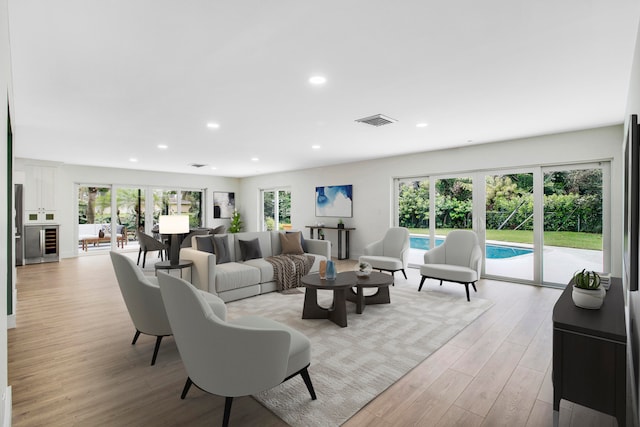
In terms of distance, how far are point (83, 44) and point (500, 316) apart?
4731 millimetres

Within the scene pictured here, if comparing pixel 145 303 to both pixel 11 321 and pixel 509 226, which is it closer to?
pixel 11 321

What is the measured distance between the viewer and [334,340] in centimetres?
310

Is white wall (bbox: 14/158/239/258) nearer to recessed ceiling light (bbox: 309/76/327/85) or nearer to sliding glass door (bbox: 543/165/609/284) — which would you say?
recessed ceiling light (bbox: 309/76/327/85)

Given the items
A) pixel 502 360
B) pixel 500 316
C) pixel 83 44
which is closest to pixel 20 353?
pixel 83 44

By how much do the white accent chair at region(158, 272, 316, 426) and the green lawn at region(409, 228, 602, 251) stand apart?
508cm

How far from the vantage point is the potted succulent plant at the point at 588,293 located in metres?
2.06

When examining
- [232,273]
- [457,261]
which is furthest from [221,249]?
[457,261]

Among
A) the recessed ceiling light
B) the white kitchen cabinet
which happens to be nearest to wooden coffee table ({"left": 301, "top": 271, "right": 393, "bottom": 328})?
the recessed ceiling light

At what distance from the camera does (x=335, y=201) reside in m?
8.52

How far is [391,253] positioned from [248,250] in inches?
97.5

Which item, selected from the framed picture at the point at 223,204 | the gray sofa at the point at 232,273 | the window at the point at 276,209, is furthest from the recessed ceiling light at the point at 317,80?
the framed picture at the point at 223,204

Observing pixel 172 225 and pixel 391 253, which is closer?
pixel 172 225

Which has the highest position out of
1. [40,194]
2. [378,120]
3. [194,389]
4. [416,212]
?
[378,120]

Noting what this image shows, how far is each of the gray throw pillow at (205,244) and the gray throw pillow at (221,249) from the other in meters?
0.06
